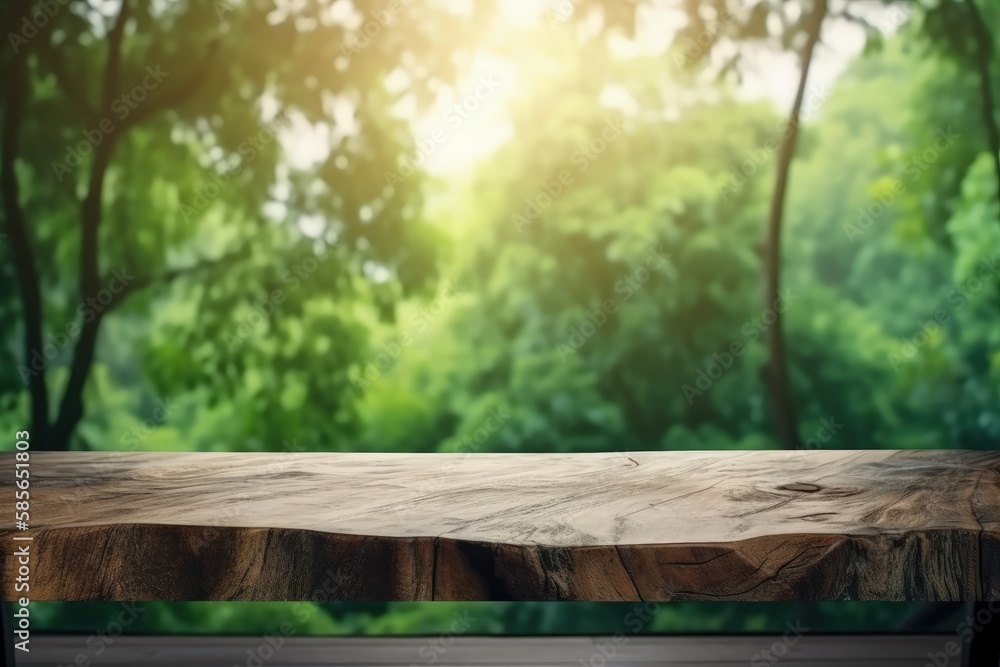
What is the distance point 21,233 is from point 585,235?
148 centimetres

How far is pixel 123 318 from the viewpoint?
2.31 meters

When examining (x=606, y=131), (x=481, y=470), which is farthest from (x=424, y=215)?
(x=481, y=470)

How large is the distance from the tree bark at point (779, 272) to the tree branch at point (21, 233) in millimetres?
1927

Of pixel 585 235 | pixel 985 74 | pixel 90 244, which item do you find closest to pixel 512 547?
pixel 585 235

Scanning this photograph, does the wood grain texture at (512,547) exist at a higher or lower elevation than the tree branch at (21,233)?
lower

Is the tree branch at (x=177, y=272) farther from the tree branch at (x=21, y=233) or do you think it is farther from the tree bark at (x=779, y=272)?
the tree bark at (x=779, y=272)

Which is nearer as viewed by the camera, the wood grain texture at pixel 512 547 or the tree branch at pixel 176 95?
the wood grain texture at pixel 512 547

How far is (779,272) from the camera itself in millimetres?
2338

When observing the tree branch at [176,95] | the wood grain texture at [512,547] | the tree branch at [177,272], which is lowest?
the wood grain texture at [512,547]

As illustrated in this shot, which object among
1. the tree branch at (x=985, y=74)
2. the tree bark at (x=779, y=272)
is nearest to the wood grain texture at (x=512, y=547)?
the tree bark at (x=779, y=272)

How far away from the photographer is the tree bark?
2305 mm

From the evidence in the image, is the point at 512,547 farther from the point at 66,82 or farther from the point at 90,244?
the point at 66,82

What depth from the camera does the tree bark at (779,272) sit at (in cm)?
230

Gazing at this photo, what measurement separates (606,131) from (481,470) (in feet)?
4.63
